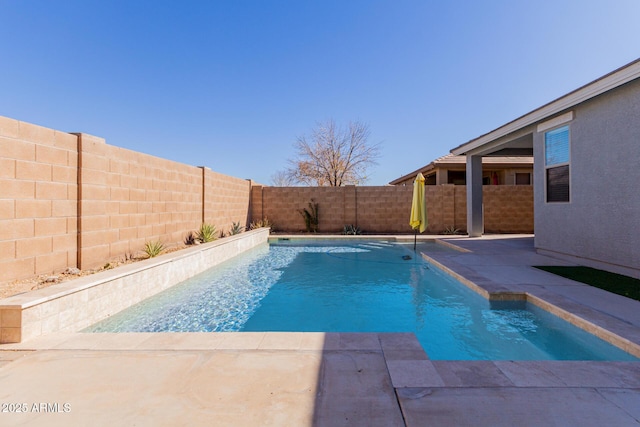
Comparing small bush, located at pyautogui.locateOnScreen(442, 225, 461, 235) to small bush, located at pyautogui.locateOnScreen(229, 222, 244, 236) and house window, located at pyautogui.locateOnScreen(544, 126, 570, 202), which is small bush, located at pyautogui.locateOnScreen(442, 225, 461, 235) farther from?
small bush, located at pyautogui.locateOnScreen(229, 222, 244, 236)

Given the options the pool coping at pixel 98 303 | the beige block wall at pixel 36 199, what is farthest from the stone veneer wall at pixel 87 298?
the beige block wall at pixel 36 199

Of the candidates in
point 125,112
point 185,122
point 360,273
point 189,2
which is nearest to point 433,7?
point 189,2

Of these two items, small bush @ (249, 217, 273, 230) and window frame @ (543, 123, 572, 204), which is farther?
small bush @ (249, 217, 273, 230)

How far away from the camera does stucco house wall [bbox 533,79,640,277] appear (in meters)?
5.56

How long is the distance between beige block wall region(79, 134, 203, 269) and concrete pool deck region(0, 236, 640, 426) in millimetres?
2504

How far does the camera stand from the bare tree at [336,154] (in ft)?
88.3

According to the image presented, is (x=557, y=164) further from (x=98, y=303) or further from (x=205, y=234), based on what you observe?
(x=98, y=303)

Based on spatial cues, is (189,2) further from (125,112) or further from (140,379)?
(140,379)

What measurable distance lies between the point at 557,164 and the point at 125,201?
32.0ft

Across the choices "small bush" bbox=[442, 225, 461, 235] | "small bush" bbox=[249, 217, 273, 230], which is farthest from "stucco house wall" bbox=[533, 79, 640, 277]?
"small bush" bbox=[249, 217, 273, 230]

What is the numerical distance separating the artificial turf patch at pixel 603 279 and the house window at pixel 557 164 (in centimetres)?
191

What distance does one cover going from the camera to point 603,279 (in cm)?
543

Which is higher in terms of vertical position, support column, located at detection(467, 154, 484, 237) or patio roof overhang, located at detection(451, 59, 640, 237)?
patio roof overhang, located at detection(451, 59, 640, 237)

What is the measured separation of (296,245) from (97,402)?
9.73 meters
